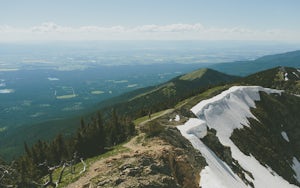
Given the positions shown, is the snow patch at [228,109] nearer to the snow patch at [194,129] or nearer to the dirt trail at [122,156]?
the snow patch at [194,129]

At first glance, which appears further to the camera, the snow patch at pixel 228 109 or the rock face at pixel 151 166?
the snow patch at pixel 228 109

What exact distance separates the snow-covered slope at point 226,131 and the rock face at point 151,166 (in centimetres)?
219

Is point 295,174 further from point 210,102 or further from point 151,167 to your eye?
point 151,167

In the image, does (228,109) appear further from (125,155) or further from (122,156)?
(122,156)

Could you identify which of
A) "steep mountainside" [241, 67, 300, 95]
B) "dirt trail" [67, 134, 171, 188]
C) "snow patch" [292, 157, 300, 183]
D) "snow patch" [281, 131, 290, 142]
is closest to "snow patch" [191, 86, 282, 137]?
"snow patch" [281, 131, 290, 142]

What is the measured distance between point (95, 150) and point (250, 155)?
33645 millimetres

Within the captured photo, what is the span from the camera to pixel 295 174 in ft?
238

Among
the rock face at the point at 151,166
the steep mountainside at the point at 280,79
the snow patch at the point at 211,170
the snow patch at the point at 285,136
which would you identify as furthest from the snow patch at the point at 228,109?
the steep mountainside at the point at 280,79

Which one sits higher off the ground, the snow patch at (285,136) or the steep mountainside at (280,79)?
the steep mountainside at (280,79)

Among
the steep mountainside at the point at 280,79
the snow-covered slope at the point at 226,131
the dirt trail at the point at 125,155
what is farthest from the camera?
the steep mountainside at the point at 280,79

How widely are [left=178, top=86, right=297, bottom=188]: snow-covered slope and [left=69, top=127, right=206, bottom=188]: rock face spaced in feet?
7.20

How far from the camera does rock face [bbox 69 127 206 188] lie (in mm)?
30859

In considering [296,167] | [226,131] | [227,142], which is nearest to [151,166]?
[227,142]

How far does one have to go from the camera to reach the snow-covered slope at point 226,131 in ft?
145
